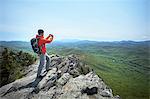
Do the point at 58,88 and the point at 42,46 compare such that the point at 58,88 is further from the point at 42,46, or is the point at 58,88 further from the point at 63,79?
the point at 42,46

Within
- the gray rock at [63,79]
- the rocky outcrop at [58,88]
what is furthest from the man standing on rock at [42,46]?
the gray rock at [63,79]

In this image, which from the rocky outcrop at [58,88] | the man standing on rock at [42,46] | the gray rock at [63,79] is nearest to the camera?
the man standing on rock at [42,46]

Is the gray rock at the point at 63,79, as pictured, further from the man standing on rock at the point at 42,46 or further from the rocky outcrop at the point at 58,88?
the man standing on rock at the point at 42,46

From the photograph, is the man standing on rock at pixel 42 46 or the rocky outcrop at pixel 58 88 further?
the rocky outcrop at pixel 58 88

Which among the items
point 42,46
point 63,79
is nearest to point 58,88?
point 63,79

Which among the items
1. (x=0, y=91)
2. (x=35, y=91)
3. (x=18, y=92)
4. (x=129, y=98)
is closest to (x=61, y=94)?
(x=35, y=91)

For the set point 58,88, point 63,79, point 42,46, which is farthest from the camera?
point 63,79

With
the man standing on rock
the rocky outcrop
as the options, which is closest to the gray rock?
the rocky outcrop

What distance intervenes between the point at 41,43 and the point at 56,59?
4.86m

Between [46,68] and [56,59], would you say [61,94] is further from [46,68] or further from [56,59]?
[56,59]

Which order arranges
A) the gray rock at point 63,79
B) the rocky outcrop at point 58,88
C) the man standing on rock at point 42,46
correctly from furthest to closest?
the gray rock at point 63,79
the rocky outcrop at point 58,88
the man standing on rock at point 42,46

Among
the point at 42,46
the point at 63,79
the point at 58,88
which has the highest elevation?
the point at 42,46

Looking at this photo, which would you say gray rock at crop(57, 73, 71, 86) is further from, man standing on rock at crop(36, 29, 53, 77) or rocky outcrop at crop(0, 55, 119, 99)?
man standing on rock at crop(36, 29, 53, 77)

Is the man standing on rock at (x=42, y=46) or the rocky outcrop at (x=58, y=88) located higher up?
the man standing on rock at (x=42, y=46)
